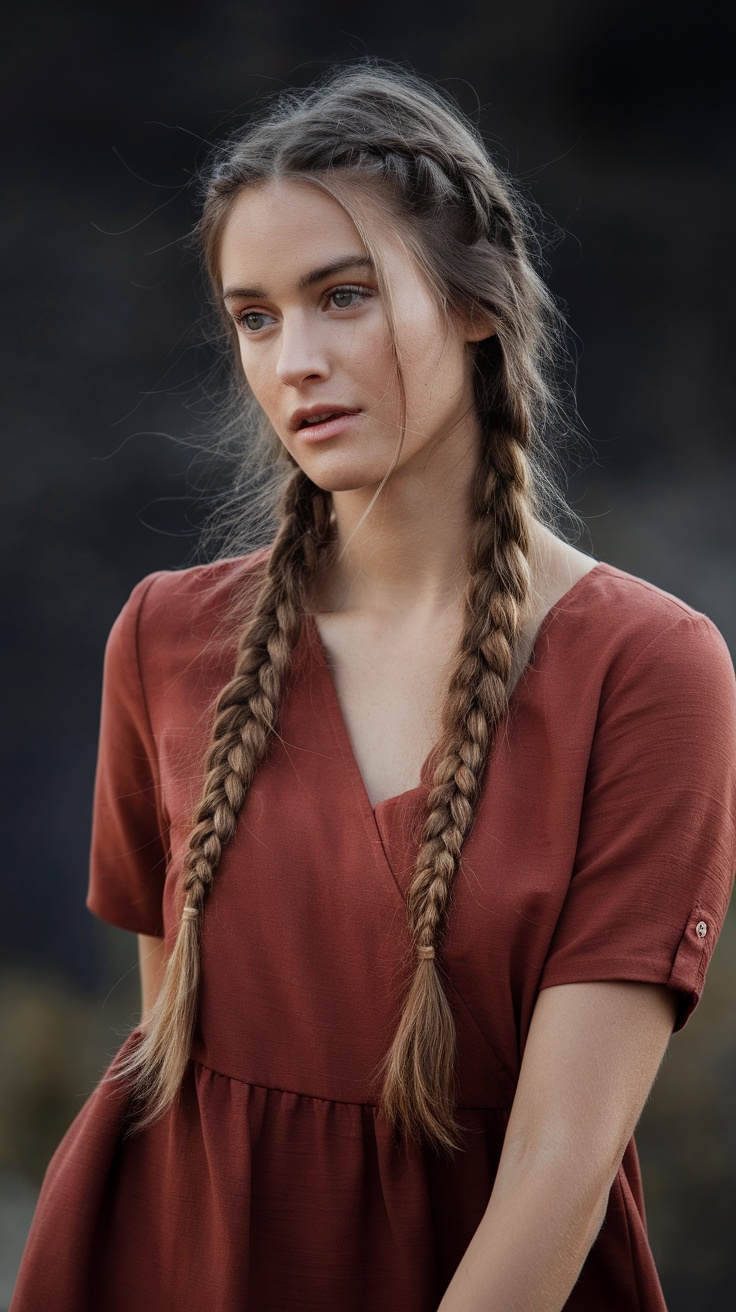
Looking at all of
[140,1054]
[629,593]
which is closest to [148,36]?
[629,593]

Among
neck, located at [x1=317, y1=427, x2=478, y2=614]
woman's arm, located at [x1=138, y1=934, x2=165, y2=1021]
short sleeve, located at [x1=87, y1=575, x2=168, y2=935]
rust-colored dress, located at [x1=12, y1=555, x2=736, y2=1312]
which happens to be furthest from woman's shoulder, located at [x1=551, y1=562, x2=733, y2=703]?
woman's arm, located at [x1=138, y1=934, x2=165, y2=1021]

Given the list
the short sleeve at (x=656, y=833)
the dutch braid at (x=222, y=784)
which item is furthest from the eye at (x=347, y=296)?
the short sleeve at (x=656, y=833)

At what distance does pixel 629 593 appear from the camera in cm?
124

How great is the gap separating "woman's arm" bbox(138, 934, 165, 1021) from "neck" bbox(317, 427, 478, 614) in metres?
0.49

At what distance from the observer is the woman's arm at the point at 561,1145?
3.43ft

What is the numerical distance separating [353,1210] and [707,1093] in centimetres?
127

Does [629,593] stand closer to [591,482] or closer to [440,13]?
[591,482]

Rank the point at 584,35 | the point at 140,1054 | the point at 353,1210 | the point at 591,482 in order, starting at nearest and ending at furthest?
the point at 353,1210
the point at 140,1054
the point at 584,35
the point at 591,482

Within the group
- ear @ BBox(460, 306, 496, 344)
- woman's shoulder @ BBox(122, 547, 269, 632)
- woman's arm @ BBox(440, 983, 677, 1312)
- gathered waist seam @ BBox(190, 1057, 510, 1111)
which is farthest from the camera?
woman's shoulder @ BBox(122, 547, 269, 632)

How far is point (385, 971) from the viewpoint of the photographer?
117 cm

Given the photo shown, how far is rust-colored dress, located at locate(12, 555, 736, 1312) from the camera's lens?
111 centimetres

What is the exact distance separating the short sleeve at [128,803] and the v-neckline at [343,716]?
0.23 metres

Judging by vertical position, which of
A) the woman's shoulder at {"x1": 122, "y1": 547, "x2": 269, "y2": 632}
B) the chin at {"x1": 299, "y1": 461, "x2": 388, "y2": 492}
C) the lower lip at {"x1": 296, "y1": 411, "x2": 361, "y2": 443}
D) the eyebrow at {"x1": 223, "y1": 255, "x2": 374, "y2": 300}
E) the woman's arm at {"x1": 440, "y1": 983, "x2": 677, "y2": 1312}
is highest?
the eyebrow at {"x1": 223, "y1": 255, "x2": 374, "y2": 300}

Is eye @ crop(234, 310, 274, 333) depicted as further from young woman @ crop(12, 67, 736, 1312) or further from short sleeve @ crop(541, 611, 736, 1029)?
short sleeve @ crop(541, 611, 736, 1029)
